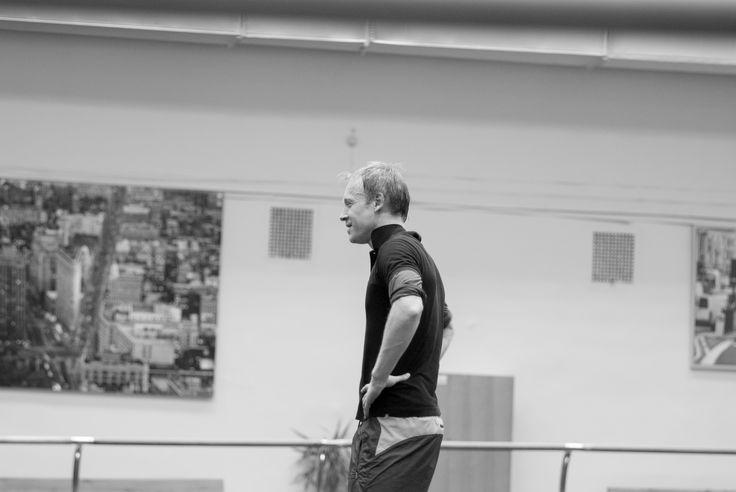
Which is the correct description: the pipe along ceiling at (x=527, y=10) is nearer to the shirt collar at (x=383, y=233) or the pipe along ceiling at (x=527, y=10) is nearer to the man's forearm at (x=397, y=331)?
the man's forearm at (x=397, y=331)

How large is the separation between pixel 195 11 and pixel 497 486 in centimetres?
537

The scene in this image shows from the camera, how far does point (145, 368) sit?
18.4 ft

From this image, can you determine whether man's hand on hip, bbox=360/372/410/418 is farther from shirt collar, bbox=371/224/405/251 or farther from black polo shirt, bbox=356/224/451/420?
shirt collar, bbox=371/224/405/251

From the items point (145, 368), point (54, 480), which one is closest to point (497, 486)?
point (145, 368)

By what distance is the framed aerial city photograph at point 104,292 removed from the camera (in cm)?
557

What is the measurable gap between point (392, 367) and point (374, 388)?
7 cm

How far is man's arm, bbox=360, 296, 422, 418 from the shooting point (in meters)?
2.18

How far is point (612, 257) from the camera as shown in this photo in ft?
19.5

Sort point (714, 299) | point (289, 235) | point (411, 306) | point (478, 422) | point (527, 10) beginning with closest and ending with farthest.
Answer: point (527, 10) → point (411, 306) → point (478, 422) → point (289, 235) → point (714, 299)

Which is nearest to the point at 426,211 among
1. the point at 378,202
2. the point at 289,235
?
the point at 289,235

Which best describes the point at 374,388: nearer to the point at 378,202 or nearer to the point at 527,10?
the point at 378,202

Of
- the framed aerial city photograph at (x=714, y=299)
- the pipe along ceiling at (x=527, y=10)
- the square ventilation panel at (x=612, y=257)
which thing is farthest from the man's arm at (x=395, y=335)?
the framed aerial city photograph at (x=714, y=299)

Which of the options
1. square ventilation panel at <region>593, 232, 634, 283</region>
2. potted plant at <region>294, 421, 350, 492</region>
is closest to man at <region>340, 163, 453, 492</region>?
potted plant at <region>294, 421, 350, 492</region>

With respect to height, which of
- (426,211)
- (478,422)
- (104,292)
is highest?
(426,211)
